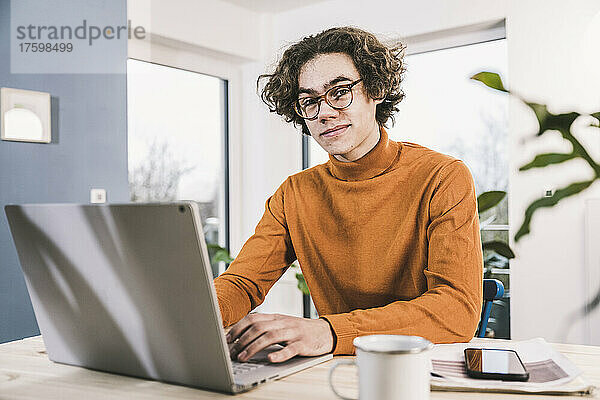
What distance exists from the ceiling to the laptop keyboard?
9.24 feet

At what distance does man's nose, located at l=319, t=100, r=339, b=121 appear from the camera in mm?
1354

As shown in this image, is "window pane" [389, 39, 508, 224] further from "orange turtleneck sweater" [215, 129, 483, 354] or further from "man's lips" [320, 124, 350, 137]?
"man's lips" [320, 124, 350, 137]

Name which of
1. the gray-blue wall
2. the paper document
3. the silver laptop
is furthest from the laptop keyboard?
the gray-blue wall

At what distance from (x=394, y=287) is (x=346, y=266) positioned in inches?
4.6

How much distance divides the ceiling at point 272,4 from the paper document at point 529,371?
276 centimetres

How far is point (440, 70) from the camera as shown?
314cm

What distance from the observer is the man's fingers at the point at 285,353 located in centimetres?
90

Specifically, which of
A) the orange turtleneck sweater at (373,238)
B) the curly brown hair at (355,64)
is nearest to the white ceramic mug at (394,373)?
the orange turtleneck sweater at (373,238)

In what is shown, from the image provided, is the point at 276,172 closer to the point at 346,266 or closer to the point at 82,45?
the point at 82,45

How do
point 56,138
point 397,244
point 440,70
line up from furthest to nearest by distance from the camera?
point 440,70 < point 56,138 < point 397,244

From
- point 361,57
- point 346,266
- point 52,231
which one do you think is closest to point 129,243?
point 52,231

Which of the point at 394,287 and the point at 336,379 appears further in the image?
the point at 394,287

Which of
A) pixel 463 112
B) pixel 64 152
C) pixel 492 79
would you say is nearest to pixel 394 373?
pixel 492 79

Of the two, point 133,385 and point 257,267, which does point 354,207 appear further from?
point 133,385
